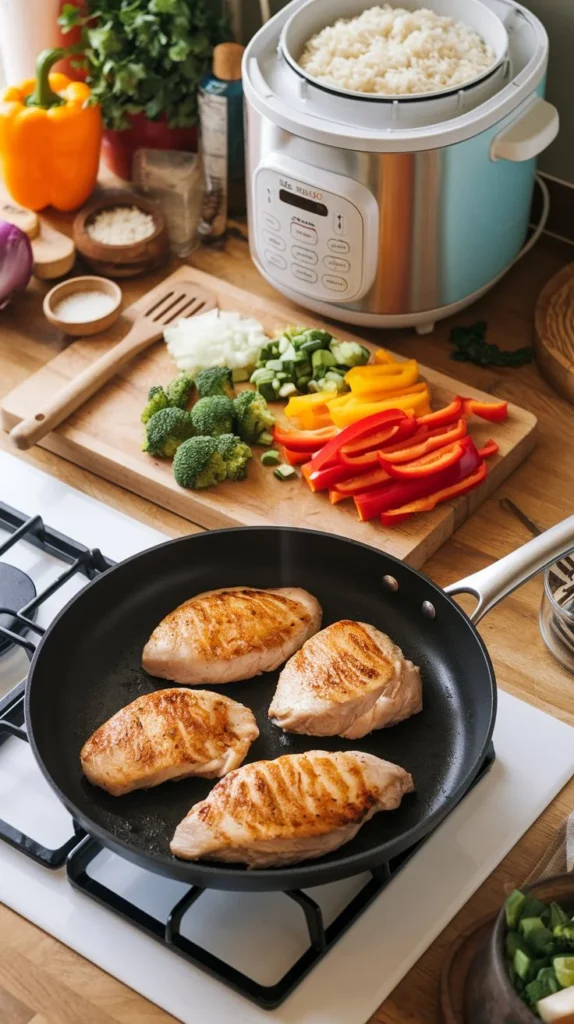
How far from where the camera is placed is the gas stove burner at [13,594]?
5.35 feet

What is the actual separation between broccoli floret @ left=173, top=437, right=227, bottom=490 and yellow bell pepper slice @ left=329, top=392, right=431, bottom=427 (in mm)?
209

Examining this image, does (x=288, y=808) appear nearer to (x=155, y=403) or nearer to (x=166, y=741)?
(x=166, y=741)

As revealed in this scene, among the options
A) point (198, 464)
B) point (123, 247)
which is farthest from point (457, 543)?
point (123, 247)

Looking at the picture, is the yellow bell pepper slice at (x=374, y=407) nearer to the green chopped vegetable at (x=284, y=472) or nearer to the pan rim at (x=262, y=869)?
the green chopped vegetable at (x=284, y=472)

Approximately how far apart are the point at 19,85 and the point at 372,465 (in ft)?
3.53

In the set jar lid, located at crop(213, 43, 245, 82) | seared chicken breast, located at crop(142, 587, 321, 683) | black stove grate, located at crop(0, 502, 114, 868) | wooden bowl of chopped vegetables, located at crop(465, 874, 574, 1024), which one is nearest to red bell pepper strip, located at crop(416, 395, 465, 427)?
seared chicken breast, located at crop(142, 587, 321, 683)

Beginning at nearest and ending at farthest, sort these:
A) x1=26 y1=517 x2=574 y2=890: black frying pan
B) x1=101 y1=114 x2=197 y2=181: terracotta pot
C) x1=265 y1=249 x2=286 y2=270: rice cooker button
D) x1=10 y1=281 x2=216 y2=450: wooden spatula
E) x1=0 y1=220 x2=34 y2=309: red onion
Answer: x1=26 y1=517 x2=574 y2=890: black frying pan < x1=10 y1=281 x2=216 y2=450: wooden spatula < x1=265 y1=249 x2=286 y2=270: rice cooker button < x1=0 y1=220 x2=34 y2=309: red onion < x1=101 y1=114 x2=197 y2=181: terracotta pot

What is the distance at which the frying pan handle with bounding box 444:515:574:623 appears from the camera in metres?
1.50

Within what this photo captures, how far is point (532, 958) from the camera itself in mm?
1113

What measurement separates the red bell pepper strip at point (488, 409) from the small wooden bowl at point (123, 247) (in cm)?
69

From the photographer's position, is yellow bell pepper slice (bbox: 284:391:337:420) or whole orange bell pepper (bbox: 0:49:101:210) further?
whole orange bell pepper (bbox: 0:49:101:210)

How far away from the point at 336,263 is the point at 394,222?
0.12 metres

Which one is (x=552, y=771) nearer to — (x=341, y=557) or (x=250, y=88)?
(x=341, y=557)

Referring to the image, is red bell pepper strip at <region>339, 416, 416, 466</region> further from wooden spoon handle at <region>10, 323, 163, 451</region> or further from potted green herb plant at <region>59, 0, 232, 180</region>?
potted green herb plant at <region>59, 0, 232, 180</region>
